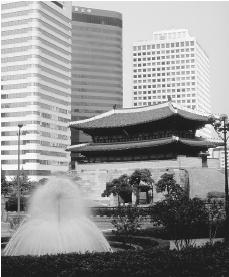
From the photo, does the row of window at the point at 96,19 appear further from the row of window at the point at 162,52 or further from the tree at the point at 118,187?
the tree at the point at 118,187

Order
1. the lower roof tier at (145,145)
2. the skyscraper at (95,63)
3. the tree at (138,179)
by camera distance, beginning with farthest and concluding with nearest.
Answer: the skyscraper at (95,63)
the lower roof tier at (145,145)
the tree at (138,179)

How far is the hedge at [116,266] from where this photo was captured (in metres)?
12.5

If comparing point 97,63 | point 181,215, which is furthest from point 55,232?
point 97,63

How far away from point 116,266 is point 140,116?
47.0 meters

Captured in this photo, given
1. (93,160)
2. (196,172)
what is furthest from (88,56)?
(196,172)

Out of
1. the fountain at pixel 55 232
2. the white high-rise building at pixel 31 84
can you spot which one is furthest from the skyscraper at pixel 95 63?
the fountain at pixel 55 232

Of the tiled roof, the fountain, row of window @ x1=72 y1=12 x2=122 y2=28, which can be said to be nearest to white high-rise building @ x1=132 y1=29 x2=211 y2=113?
row of window @ x1=72 y1=12 x2=122 y2=28

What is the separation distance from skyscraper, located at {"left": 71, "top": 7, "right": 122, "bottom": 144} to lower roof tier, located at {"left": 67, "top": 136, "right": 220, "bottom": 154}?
74414 millimetres

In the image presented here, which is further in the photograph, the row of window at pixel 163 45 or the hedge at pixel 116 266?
the row of window at pixel 163 45

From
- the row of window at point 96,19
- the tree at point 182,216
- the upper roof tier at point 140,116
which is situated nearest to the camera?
the tree at point 182,216

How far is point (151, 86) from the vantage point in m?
162

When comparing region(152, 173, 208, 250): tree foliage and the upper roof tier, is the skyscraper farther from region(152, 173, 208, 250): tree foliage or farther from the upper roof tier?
region(152, 173, 208, 250): tree foliage

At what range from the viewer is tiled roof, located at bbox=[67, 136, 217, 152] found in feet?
173

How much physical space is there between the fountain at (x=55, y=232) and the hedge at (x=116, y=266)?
133 inches
